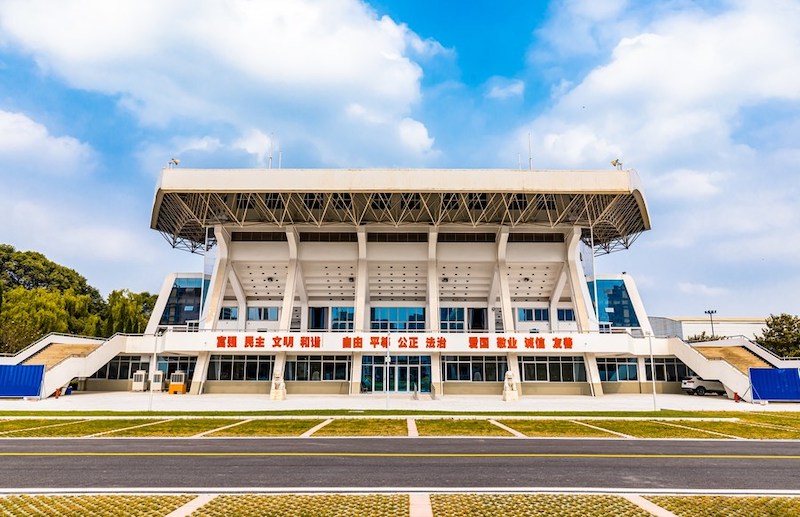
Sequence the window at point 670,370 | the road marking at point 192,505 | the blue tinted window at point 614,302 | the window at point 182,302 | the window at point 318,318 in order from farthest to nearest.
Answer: the window at point 182,302 → the blue tinted window at point 614,302 → the window at point 318,318 → the window at point 670,370 → the road marking at point 192,505

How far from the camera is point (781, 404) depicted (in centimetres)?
3256

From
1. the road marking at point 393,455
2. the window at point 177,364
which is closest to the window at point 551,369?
the road marking at point 393,455

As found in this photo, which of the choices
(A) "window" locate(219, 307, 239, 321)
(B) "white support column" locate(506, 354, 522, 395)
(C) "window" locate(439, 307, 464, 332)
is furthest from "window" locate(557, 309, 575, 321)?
(A) "window" locate(219, 307, 239, 321)

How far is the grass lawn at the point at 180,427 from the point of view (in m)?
18.0

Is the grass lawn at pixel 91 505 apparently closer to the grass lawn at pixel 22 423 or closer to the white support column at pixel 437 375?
the grass lawn at pixel 22 423

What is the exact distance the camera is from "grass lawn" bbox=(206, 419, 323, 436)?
18234mm

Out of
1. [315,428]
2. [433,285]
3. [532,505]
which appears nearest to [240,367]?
[433,285]

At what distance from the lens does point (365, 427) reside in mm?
20266

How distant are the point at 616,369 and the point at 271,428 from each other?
36.9m

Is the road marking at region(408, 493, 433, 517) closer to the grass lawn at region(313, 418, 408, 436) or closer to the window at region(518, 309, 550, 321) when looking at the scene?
the grass lawn at region(313, 418, 408, 436)

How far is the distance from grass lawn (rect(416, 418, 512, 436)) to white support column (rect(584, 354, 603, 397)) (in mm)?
24118

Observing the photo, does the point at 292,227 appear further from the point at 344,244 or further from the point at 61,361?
the point at 61,361

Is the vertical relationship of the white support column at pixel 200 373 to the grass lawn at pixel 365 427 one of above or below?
above

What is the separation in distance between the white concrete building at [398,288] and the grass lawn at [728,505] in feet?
92.1
